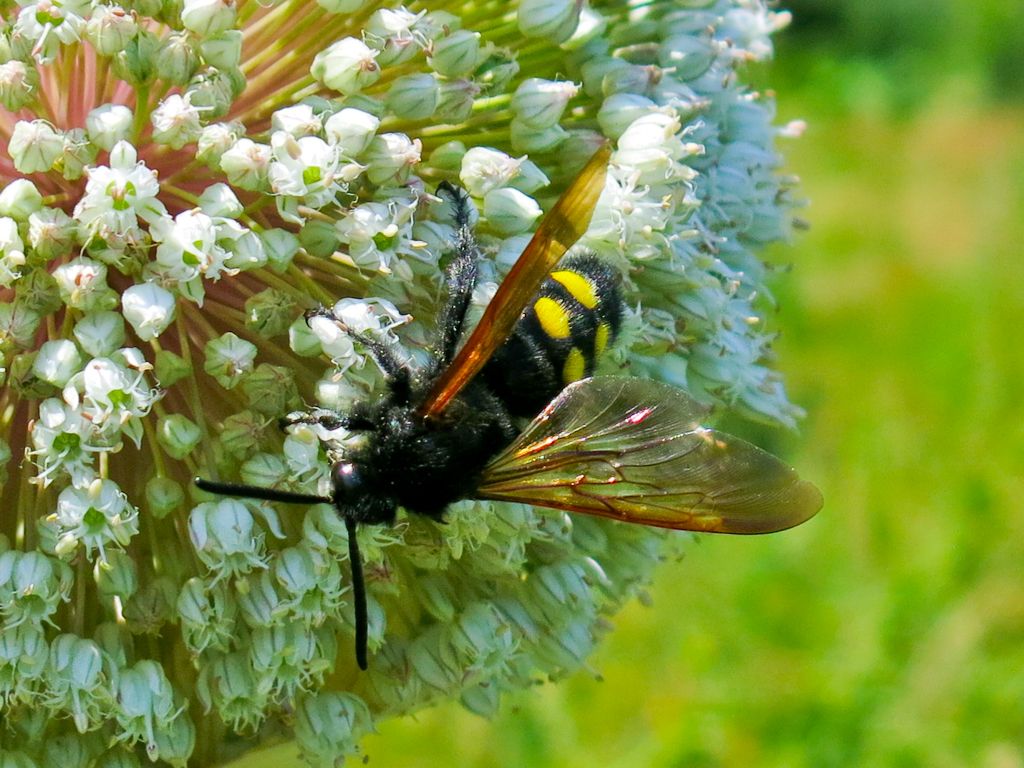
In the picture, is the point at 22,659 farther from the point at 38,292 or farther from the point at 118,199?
the point at 118,199

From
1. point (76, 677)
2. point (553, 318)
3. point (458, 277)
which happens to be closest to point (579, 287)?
point (553, 318)

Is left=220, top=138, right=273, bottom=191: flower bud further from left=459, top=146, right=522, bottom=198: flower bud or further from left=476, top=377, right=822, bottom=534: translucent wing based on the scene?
left=476, top=377, right=822, bottom=534: translucent wing

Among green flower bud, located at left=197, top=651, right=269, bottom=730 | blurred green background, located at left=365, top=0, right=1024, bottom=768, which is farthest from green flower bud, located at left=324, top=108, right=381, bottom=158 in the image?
blurred green background, located at left=365, top=0, right=1024, bottom=768

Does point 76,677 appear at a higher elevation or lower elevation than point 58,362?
lower

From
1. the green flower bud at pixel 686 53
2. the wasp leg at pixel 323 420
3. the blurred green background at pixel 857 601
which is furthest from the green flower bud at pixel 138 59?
the blurred green background at pixel 857 601

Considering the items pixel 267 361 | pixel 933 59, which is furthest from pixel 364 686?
pixel 933 59

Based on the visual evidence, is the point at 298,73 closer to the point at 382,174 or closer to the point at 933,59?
the point at 382,174

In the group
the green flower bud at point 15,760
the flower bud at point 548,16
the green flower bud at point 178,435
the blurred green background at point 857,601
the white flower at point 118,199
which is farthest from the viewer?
the blurred green background at point 857,601

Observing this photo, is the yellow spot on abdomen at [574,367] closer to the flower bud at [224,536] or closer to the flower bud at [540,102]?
the flower bud at [540,102]
